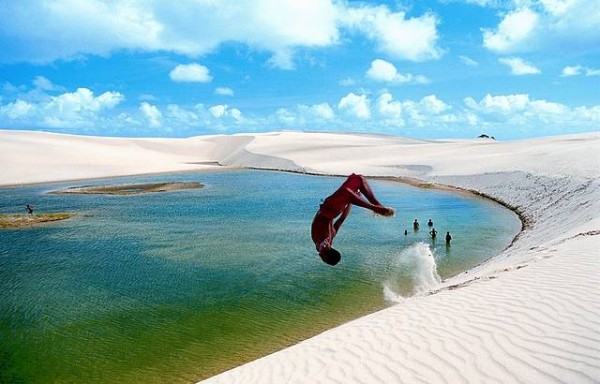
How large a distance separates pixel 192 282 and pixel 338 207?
16.5m

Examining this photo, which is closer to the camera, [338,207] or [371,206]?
[371,206]

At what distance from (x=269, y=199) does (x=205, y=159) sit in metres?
85.6

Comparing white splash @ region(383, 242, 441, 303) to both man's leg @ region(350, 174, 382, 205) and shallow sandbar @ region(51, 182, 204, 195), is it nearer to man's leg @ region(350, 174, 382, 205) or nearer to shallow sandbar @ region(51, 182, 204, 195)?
man's leg @ region(350, 174, 382, 205)

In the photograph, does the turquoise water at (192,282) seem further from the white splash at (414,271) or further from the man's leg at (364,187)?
the man's leg at (364,187)

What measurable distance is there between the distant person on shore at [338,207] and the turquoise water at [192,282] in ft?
28.7

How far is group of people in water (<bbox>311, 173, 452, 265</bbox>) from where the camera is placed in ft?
14.2

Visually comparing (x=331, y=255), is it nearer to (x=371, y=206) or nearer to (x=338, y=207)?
(x=338, y=207)

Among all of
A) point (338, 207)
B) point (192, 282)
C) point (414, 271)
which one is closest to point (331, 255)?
point (338, 207)

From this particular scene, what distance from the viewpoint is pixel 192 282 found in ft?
65.0

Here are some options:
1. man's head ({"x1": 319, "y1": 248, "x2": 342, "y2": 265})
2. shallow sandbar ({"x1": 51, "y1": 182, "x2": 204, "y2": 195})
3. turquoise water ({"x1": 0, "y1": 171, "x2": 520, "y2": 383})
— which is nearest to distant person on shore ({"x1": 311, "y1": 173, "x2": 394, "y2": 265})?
man's head ({"x1": 319, "y1": 248, "x2": 342, "y2": 265})

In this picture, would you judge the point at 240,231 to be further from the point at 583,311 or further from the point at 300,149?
the point at 300,149

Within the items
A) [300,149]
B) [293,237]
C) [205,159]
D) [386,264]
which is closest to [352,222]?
[293,237]

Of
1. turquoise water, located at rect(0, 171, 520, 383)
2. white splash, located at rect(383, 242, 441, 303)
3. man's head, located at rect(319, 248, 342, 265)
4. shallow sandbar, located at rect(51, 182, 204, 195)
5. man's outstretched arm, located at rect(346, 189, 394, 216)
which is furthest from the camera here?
shallow sandbar, located at rect(51, 182, 204, 195)

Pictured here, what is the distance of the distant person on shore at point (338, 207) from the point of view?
Result: 4.32 meters
